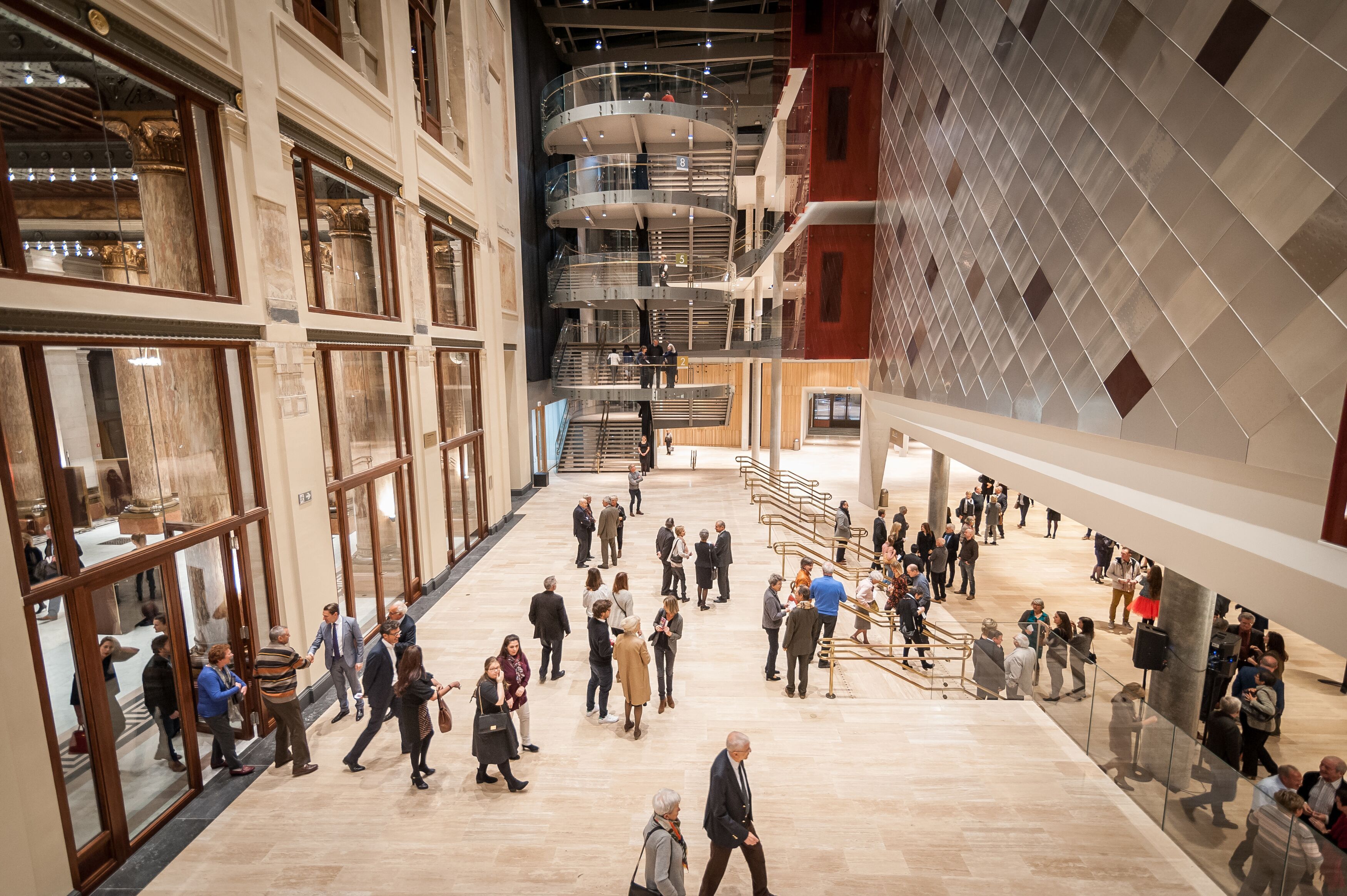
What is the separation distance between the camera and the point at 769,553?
13.0 metres

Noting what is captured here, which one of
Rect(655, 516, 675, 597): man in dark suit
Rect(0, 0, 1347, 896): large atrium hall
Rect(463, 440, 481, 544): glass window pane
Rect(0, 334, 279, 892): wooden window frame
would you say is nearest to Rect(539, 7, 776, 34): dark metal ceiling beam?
Rect(0, 0, 1347, 896): large atrium hall

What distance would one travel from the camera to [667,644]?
22.1 feet

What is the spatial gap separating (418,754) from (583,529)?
6.19 meters

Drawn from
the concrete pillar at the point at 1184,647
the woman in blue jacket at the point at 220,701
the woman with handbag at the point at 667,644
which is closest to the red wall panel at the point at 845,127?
the concrete pillar at the point at 1184,647

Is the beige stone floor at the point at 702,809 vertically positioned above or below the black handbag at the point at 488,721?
below

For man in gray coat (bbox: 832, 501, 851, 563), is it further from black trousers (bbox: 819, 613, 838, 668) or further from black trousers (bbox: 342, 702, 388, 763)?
black trousers (bbox: 342, 702, 388, 763)

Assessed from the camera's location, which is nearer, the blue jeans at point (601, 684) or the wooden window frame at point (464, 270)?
the blue jeans at point (601, 684)

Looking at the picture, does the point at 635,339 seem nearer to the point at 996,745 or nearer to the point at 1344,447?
the point at 996,745

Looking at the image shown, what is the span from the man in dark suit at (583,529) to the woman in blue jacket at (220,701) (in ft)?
20.8

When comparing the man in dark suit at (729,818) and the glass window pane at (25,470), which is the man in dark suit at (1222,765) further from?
the glass window pane at (25,470)

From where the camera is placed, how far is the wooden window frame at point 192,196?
4004 mm

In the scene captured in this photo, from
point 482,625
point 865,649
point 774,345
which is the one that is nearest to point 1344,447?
point 865,649

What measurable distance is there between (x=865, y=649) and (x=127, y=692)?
903 centimetres

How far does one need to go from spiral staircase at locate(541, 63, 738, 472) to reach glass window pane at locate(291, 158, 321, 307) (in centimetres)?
1173
